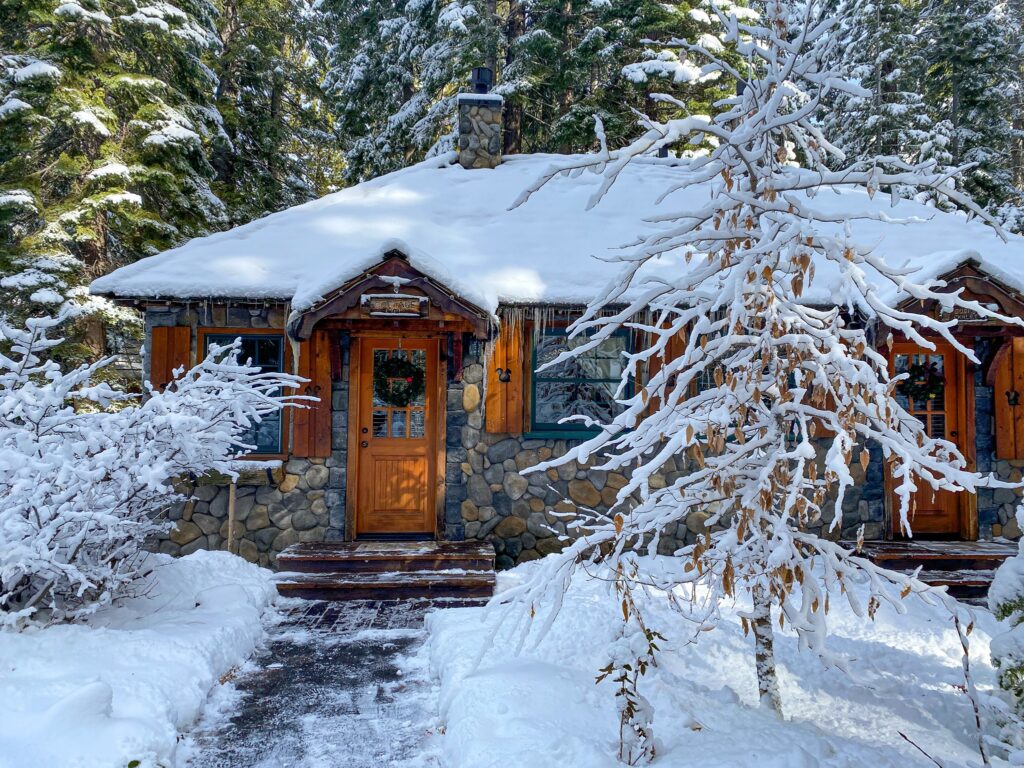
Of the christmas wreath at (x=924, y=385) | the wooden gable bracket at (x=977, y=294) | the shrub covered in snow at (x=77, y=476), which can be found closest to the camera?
the shrub covered in snow at (x=77, y=476)

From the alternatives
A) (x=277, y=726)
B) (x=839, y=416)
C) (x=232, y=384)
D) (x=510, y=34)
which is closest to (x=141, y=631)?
(x=277, y=726)

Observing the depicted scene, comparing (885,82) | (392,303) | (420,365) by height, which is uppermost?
(885,82)

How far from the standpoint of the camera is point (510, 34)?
13086mm

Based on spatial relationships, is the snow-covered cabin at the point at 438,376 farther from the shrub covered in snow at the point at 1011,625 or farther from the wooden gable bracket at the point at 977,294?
the shrub covered in snow at the point at 1011,625

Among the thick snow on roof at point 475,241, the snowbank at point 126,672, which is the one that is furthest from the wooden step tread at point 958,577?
the snowbank at point 126,672

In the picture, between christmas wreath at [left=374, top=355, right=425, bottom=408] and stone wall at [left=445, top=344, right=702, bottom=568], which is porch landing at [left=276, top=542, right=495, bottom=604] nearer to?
stone wall at [left=445, top=344, right=702, bottom=568]

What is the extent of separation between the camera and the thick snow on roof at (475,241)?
596 cm

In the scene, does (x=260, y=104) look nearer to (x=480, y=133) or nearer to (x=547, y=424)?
(x=480, y=133)

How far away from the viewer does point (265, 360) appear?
647cm

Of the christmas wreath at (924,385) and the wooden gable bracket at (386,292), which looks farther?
the christmas wreath at (924,385)

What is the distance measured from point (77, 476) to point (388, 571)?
8.80ft

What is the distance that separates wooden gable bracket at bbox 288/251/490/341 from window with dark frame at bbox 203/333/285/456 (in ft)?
3.01

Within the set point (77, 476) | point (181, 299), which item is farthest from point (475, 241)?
point (77, 476)

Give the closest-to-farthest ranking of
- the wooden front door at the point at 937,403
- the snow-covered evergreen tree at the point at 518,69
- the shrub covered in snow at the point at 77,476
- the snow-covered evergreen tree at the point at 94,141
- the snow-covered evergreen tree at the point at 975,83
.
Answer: the shrub covered in snow at the point at 77,476 → the wooden front door at the point at 937,403 → the snow-covered evergreen tree at the point at 94,141 → the snow-covered evergreen tree at the point at 518,69 → the snow-covered evergreen tree at the point at 975,83
